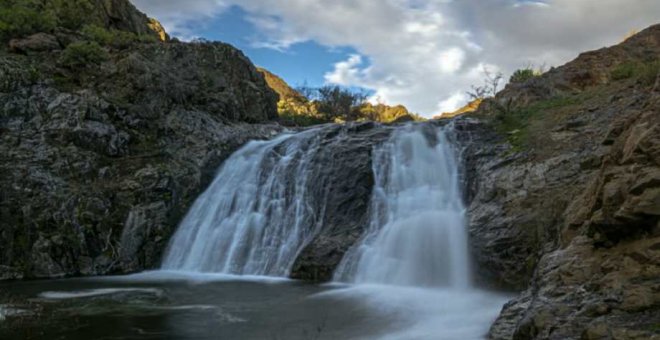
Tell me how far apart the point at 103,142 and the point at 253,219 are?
296 inches

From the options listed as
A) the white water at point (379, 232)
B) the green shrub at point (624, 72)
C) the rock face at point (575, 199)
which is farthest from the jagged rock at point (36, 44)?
the green shrub at point (624, 72)

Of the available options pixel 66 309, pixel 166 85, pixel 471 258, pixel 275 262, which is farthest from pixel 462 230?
pixel 166 85

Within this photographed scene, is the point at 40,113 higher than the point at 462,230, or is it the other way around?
the point at 40,113

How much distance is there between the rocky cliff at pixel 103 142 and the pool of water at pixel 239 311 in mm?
3030

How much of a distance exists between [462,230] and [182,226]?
1027 centimetres

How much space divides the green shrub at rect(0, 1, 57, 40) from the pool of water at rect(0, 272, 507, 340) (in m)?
14.8

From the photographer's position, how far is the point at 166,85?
25.3 m

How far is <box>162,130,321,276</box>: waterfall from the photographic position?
17297 mm

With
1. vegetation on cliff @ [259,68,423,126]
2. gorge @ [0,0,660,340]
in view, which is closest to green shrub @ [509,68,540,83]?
gorge @ [0,0,660,340]

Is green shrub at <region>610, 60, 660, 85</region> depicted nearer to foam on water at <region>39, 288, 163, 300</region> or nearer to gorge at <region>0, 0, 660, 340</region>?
gorge at <region>0, 0, 660, 340</region>

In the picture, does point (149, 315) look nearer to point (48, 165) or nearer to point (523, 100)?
point (48, 165)

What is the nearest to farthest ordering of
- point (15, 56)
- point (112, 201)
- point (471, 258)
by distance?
1. point (471, 258)
2. point (112, 201)
3. point (15, 56)

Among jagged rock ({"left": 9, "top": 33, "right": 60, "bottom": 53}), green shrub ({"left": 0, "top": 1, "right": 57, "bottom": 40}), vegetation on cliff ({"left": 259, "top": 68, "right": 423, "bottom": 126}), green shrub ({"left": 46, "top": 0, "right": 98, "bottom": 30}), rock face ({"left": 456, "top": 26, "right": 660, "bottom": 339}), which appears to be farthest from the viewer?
vegetation on cliff ({"left": 259, "top": 68, "right": 423, "bottom": 126})

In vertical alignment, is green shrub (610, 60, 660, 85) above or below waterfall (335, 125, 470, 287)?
above
